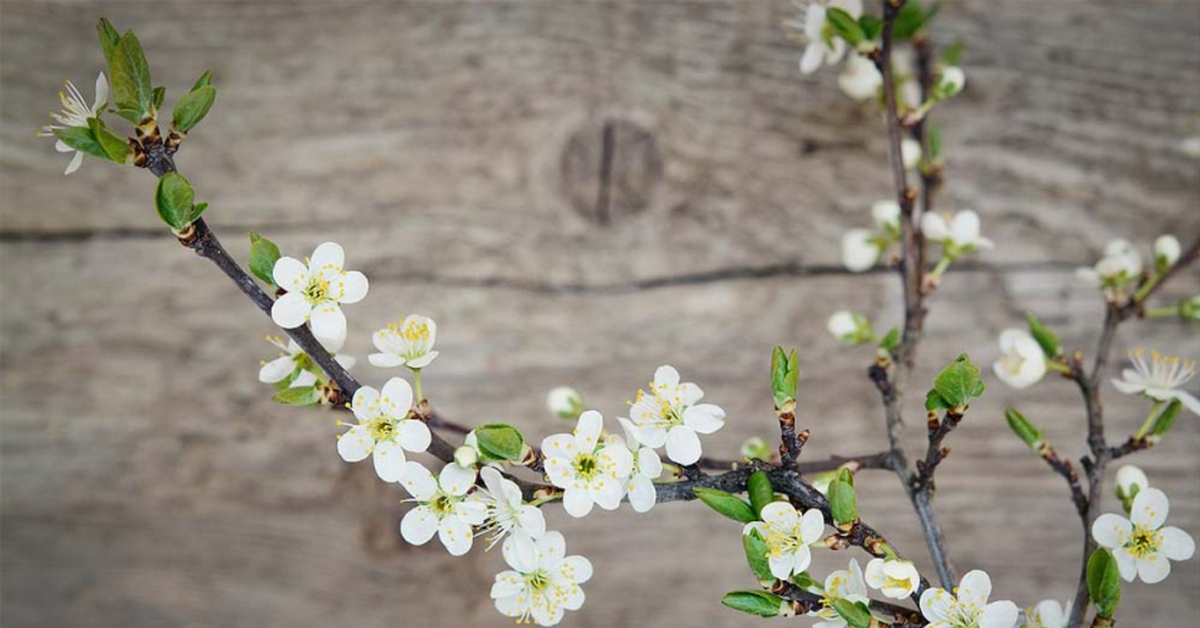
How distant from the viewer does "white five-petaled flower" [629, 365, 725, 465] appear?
21.8 inches

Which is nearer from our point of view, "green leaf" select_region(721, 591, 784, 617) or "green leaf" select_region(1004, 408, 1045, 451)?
"green leaf" select_region(721, 591, 784, 617)

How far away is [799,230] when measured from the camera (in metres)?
0.98

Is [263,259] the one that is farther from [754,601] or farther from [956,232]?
[956,232]

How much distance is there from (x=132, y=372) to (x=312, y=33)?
0.41 metres

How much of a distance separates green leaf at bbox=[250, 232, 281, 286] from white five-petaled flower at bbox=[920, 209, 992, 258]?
19.7 inches

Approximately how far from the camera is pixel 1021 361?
720mm

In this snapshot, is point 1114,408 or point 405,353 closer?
point 405,353

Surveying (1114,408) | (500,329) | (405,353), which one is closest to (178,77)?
(500,329)

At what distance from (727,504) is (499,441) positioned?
0.14 meters

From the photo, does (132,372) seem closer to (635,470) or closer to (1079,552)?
(635,470)

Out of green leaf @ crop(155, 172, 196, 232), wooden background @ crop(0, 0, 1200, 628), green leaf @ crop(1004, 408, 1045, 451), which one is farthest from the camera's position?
wooden background @ crop(0, 0, 1200, 628)

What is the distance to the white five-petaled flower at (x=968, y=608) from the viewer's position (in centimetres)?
53

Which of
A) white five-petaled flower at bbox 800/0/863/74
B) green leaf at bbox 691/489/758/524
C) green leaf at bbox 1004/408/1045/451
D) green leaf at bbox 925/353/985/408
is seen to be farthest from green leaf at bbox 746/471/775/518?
white five-petaled flower at bbox 800/0/863/74

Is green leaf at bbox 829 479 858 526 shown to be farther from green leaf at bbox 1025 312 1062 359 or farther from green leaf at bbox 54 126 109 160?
green leaf at bbox 54 126 109 160
